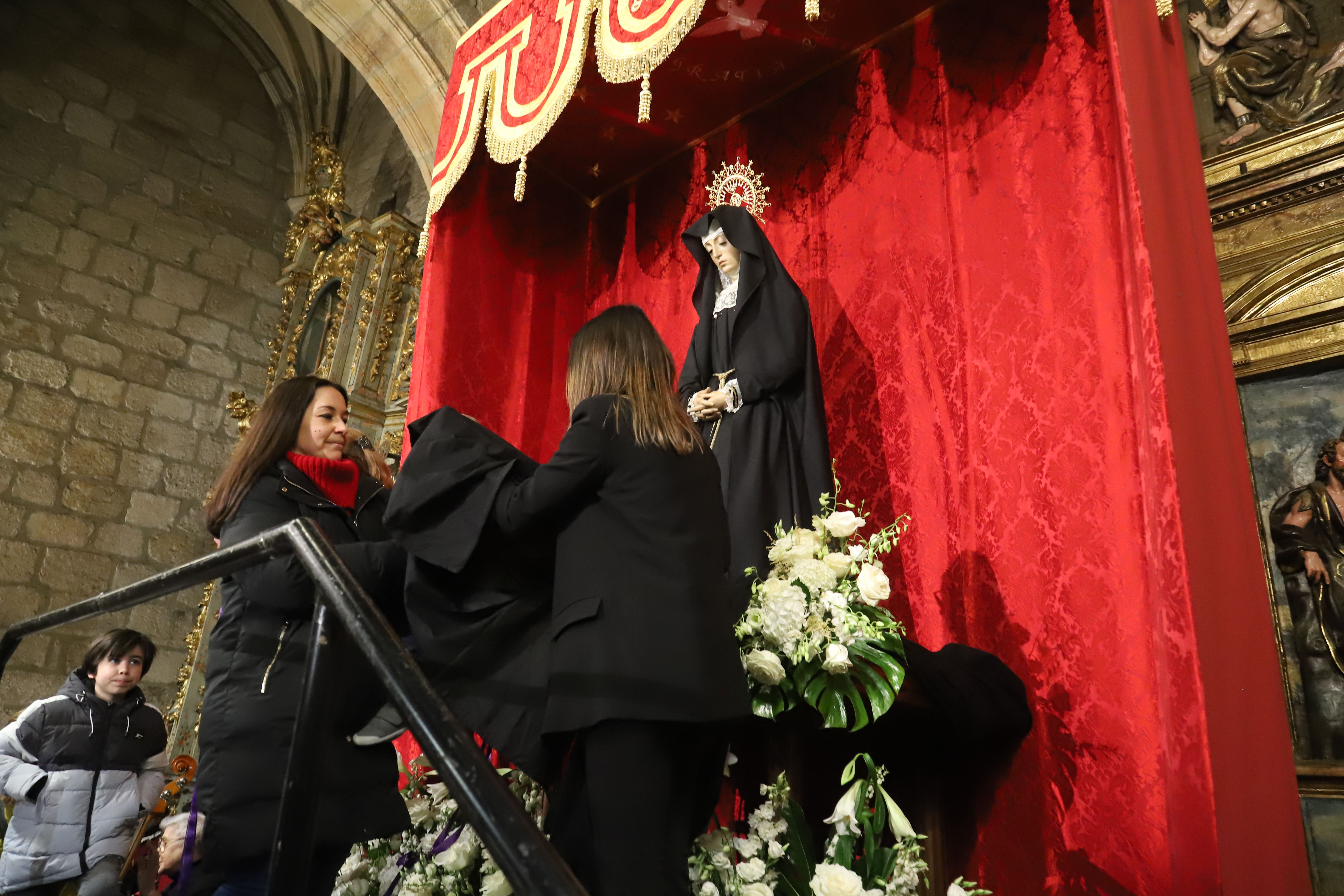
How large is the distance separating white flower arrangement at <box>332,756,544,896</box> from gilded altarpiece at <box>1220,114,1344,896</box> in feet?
16.1

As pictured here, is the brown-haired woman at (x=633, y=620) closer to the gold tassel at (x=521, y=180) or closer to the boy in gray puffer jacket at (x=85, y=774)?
the gold tassel at (x=521, y=180)

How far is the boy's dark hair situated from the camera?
386 cm

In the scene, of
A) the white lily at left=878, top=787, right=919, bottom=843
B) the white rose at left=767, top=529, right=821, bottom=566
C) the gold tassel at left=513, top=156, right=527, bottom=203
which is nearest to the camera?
the white lily at left=878, top=787, right=919, bottom=843

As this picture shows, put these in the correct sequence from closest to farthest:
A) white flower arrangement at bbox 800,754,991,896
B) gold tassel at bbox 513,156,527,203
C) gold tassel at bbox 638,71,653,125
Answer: white flower arrangement at bbox 800,754,991,896, gold tassel at bbox 638,71,653,125, gold tassel at bbox 513,156,527,203

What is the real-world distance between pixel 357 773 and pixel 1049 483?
2144mm

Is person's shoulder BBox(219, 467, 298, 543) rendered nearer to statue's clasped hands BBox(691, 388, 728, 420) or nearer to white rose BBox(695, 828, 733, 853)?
white rose BBox(695, 828, 733, 853)

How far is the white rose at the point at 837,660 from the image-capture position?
2.09m

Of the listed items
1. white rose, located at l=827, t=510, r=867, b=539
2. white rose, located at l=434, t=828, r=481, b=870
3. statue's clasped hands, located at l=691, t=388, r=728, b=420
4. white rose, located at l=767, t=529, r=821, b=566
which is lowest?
white rose, located at l=434, t=828, r=481, b=870

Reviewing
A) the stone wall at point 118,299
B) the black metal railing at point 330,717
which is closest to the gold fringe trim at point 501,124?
the black metal railing at point 330,717

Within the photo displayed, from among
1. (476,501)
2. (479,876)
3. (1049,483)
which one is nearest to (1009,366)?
(1049,483)

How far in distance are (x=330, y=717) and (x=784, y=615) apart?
1.20 m

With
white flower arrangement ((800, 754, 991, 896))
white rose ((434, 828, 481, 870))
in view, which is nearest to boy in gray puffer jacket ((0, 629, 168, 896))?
white rose ((434, 828, 481, 870))

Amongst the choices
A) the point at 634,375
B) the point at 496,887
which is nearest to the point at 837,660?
the point at 634,375

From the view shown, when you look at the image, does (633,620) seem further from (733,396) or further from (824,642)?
(733,396)
